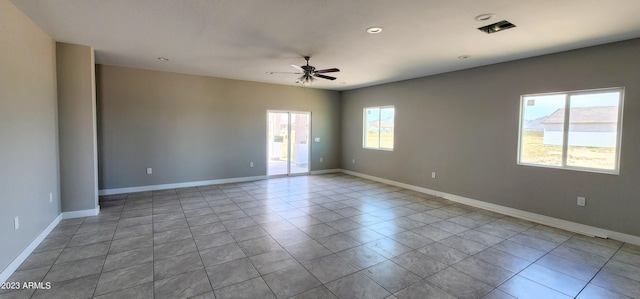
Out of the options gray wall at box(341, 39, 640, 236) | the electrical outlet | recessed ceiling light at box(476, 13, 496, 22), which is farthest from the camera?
the electrical outlet

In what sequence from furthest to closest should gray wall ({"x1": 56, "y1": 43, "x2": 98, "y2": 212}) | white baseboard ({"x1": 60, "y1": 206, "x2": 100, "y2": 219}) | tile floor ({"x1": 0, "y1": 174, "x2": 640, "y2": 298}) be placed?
white baseboard ({"x1": 60, "y1": 206, "x2": 100, "y2": 219}), gray wall ({"x1": 56, "y1": 43, "x2": 98, "y2": 212}), tile floor ({"x1": 0, "y1": 174, "x2": 640, "y2": 298})

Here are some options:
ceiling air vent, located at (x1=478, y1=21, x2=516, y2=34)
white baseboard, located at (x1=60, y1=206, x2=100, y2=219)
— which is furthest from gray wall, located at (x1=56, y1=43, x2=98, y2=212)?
ceiling air vent, located at (x1=478, y1=21, x2=516, y2=34)

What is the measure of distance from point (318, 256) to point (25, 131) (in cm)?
352

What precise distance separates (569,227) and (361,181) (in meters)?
4.23

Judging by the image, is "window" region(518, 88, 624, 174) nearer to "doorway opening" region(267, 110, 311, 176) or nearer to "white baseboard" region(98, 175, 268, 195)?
"doorway opening" region(267, 110, 311, 176)

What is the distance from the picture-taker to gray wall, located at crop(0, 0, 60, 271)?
8.47 ft

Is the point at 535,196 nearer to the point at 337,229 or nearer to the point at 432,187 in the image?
the point at 432,187

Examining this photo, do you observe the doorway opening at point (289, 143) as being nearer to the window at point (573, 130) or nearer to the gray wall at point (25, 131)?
the gray wall at point (25, 131)

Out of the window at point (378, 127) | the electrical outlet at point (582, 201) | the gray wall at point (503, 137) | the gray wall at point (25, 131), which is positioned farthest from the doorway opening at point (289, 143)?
the electrical outlet at point (582, 201)

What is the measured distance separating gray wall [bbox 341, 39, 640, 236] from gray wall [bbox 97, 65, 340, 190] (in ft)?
10.6

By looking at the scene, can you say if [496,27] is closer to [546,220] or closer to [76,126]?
[546,220]

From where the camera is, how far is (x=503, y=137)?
4.78m

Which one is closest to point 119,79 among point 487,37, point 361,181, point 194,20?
point 194,20

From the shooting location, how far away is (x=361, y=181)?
739 cm
